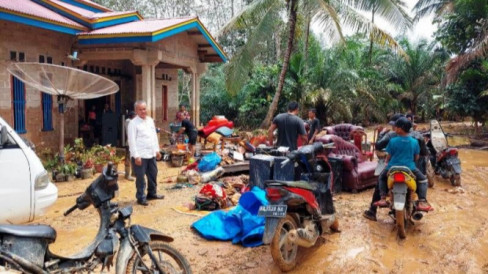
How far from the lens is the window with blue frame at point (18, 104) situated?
10188 millimetres

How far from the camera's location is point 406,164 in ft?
17.8

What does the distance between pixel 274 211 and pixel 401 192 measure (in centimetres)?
198

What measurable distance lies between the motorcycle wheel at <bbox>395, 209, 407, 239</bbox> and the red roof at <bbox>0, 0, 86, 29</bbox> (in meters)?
8.49

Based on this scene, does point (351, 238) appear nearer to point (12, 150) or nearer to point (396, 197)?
point (396, 197)

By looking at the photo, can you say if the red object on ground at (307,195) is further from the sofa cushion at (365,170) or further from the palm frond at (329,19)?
the palm frond at (329,19)

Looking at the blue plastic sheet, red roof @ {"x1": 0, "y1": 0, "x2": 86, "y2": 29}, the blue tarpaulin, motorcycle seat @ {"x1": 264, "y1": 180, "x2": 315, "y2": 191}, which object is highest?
red roof @ {"x1": 0, "y1": 0, "x2": 86, "y2": 29}

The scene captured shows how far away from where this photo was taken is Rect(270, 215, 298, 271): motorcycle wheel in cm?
403

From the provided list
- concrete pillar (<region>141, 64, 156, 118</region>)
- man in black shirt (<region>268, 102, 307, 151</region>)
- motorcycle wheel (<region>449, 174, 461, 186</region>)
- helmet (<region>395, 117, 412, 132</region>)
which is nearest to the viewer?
helmet (<region>395, 117, 412, 132</region>)

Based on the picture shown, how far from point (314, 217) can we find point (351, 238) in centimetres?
90

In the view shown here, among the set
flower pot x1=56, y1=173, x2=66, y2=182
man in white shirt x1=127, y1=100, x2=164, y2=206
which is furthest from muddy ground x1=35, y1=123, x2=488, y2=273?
flower pot x1=56, y1=173, x2=66, y2=182

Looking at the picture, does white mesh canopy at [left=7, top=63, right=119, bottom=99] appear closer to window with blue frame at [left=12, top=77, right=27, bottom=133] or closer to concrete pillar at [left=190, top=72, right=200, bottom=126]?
window with blue frame at [left=12, top=77, right=27, bottom=133]

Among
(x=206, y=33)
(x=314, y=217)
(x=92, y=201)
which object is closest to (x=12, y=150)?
(x=92, y=201)

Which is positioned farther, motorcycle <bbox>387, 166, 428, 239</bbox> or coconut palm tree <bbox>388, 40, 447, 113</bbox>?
coconut palm tree <bbox>388, 40, 447, 113</bbox>

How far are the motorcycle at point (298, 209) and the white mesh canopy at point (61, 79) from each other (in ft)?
15.3
